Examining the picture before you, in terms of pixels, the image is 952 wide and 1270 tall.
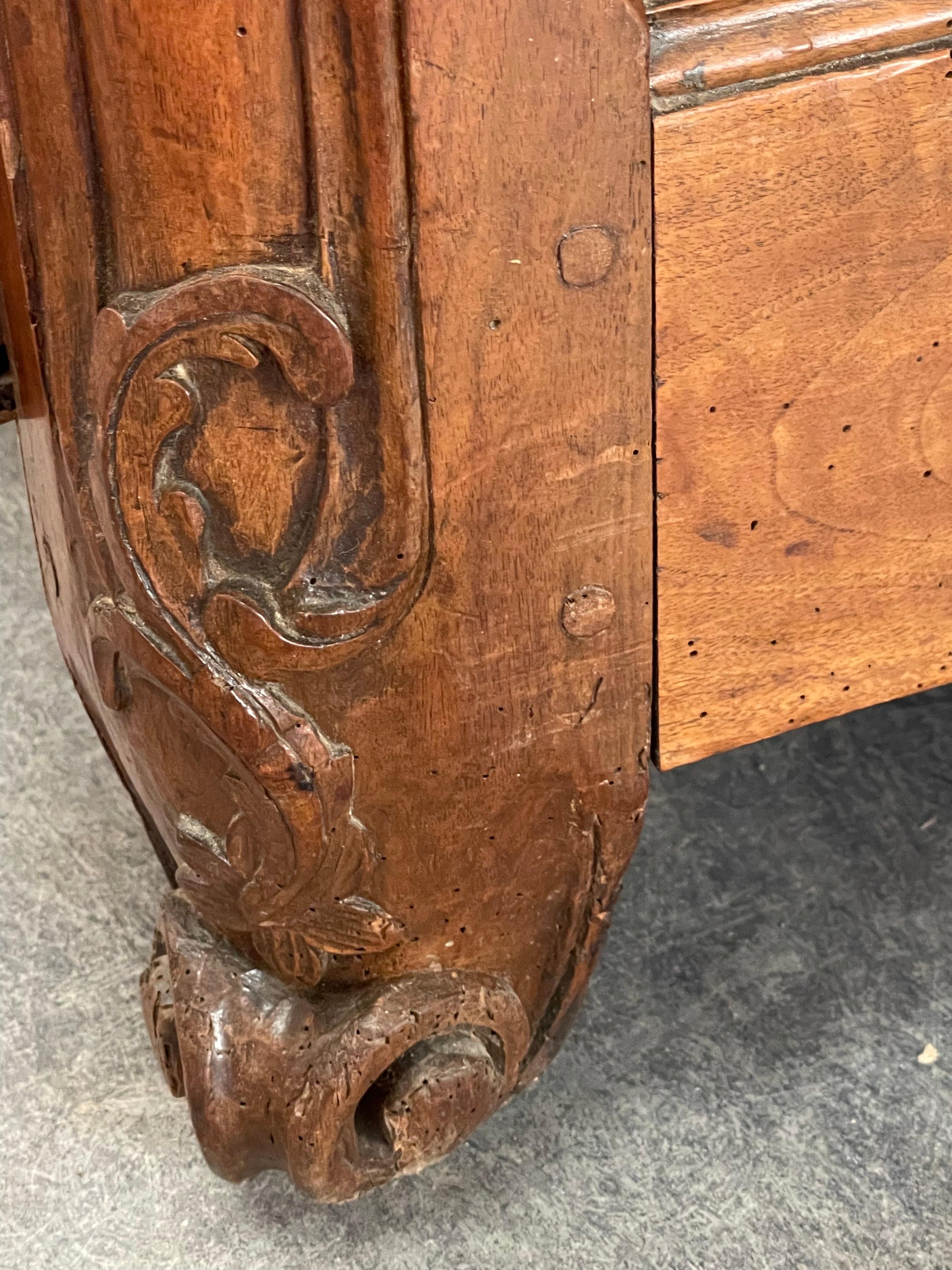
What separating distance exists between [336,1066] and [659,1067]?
1.00 feet

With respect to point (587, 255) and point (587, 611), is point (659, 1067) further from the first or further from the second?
point (587, 255)

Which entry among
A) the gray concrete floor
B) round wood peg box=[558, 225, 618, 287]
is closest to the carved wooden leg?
round wood peg box=[558, 225, 618, 287]

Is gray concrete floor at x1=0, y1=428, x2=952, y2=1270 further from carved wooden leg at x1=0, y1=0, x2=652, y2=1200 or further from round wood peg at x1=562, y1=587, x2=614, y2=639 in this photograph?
round wood peg at x1=562, y1=587, x2=614, y2=639

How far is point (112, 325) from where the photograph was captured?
2.35ft

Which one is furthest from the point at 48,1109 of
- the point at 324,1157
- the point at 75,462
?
the point at 75,462

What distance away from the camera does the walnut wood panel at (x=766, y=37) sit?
702 millimetres

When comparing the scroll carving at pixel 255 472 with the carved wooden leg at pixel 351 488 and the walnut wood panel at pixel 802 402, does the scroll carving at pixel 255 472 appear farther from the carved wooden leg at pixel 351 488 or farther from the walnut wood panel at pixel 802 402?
the walnut wood panel at pixel 802 402

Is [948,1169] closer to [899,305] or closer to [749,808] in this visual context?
[749,808]

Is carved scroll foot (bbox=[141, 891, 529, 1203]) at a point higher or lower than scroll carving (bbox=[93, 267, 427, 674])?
lower

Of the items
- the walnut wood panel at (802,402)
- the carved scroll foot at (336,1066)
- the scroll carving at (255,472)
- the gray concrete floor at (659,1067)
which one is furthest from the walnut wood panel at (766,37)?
the gray concrete floor at (659,1067)

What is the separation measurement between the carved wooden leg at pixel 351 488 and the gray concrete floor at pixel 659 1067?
0.12 metres

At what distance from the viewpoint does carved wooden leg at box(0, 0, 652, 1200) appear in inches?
26.5

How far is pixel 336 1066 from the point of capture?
84cm

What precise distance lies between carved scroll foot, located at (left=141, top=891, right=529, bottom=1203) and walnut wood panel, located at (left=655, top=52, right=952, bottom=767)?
0.63ft
